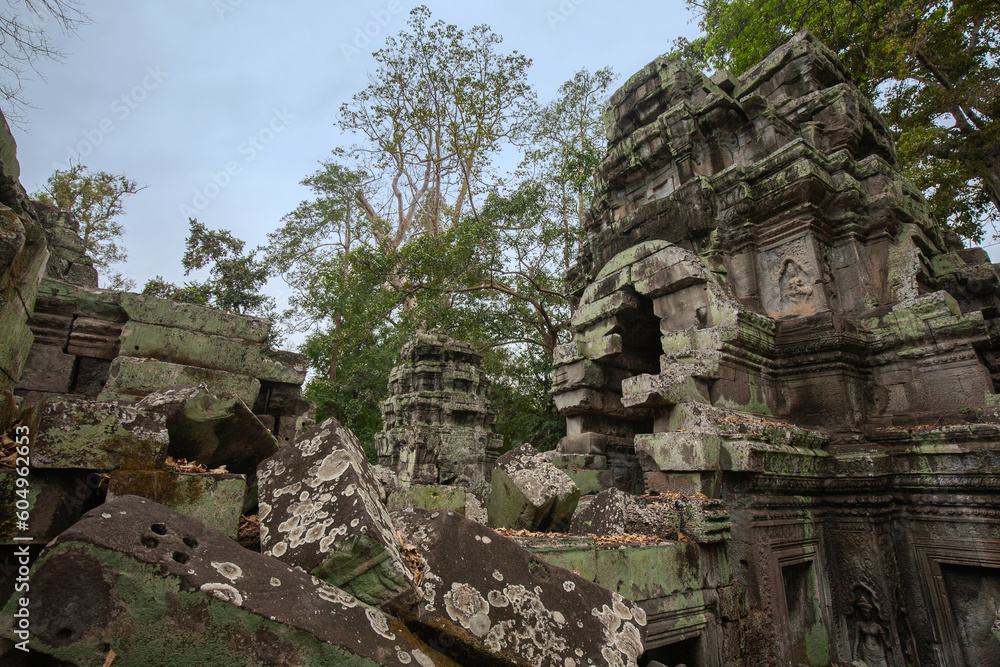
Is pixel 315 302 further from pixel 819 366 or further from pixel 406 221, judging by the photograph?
pixel 819 366

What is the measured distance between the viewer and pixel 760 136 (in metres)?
6.70

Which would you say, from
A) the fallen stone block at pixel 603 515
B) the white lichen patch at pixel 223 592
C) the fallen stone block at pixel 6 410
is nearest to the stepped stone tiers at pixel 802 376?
the fallen stone block at pixel 603 515

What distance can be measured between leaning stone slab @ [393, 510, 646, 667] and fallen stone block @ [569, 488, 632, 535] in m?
1.66

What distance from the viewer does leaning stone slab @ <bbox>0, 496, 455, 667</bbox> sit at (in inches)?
50.4

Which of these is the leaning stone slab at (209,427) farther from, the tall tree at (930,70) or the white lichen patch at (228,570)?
the tall tree at (930,70)

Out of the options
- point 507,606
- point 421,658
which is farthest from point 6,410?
point 507,606

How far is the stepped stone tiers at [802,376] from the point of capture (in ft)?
13.8

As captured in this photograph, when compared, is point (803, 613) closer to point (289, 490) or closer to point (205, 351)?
point (289, 490)

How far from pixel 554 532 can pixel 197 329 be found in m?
2.67

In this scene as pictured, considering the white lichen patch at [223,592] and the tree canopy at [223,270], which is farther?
the tree canopy at [223,270]

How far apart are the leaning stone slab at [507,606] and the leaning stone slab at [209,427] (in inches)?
29.4

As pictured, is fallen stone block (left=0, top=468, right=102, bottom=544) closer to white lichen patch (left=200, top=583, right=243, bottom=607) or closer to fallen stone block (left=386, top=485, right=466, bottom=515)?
white lichen patch (left=200, top=583, right=243, bottom=607)

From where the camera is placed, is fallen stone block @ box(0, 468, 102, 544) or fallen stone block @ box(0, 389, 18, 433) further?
fallen stone block @ box(0, 389, 18, 433)

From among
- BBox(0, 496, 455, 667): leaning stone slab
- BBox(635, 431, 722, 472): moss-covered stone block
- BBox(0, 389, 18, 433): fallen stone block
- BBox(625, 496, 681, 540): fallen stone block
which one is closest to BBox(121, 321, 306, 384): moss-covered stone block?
BBox(0, 389, 18, 433): fallen stone block
